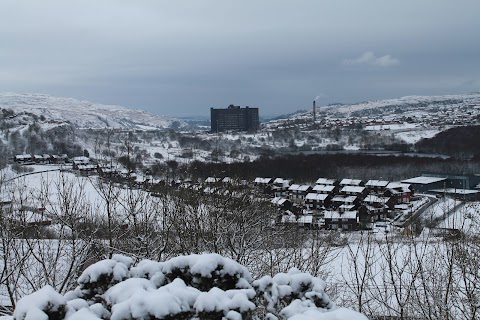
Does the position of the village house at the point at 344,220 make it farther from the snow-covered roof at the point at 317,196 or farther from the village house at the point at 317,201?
the snow-covered roof at the point at 317,196

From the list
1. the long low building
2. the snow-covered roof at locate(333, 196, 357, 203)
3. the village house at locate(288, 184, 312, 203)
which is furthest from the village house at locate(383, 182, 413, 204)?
the village house at locate(288, 184, 312, 203)

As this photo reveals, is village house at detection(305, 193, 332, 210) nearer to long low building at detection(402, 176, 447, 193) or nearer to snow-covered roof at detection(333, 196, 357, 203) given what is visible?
snow-covered roof at detection(333, 196, 357, 203)

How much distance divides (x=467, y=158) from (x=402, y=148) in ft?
46.1

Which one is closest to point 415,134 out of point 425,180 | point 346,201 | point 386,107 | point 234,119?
point 425,180

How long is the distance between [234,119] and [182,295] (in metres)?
105

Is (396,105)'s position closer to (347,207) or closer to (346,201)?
(346,201)

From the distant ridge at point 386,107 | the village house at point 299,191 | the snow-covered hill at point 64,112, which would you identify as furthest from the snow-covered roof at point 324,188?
the distant ridge at point 386,107

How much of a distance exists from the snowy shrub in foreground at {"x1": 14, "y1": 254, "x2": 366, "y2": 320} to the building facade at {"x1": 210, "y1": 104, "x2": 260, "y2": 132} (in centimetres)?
10258

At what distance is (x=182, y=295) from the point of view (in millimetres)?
2365

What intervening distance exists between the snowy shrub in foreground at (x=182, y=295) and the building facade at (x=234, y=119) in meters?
103

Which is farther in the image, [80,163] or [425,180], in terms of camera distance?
[425,180]

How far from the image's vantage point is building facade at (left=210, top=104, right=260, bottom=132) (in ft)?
346

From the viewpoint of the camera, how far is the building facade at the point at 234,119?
346ft

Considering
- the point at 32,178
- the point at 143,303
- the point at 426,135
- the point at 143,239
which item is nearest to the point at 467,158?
the point at 426,135
